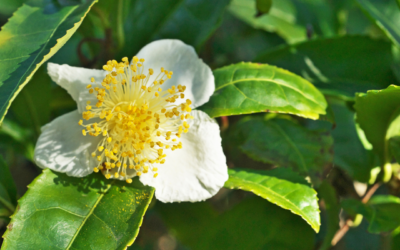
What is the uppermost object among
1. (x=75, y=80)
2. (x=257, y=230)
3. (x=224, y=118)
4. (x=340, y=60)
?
(x=75, y=80)

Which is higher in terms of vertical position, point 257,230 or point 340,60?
point 340,60

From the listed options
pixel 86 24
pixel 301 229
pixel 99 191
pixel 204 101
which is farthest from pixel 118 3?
pixel 301 229

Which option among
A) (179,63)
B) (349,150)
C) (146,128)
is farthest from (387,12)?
(146,128)

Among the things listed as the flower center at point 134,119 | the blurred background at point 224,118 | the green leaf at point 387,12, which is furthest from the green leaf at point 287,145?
the green leaf at point 387,12

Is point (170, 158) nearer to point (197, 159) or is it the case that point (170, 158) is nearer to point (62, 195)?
point (197, 159)

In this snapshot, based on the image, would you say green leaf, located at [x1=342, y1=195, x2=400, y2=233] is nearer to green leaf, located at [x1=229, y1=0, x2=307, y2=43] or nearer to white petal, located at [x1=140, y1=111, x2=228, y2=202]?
white petal, located at [x1=140, y1=111, x2=228, y2=202]

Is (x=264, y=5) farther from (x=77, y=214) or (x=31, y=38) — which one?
(x=77, y=214)
